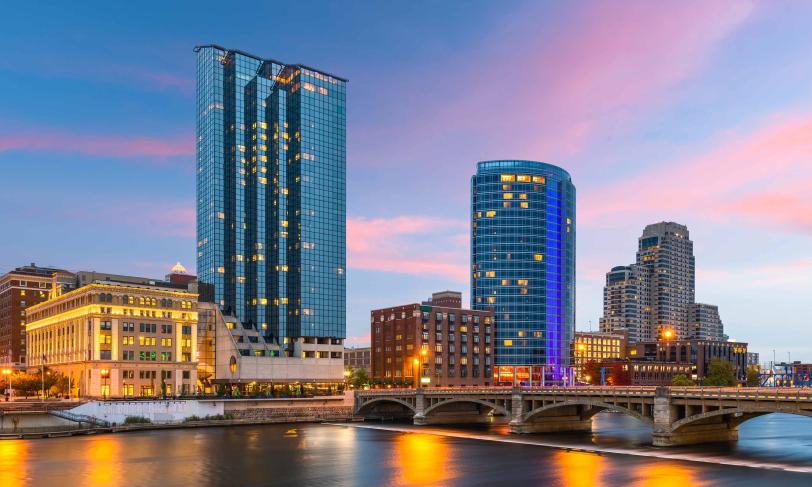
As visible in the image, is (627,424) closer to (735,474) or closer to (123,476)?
(735,474)

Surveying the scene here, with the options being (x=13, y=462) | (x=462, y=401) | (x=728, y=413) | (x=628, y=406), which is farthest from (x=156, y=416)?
(x=728, y=413)

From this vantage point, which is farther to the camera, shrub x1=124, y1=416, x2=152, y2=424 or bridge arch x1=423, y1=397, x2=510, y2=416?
shrub x1=124, y1=416, x2=152, y2=424

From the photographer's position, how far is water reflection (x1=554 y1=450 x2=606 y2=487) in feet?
252

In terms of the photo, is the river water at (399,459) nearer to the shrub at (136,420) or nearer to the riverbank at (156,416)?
the riverbank at (156,416)

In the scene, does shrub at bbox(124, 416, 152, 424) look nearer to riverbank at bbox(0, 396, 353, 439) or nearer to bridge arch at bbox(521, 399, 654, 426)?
riverbank at bbox(0, 396, 353, 439)

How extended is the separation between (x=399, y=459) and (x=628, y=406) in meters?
37.3

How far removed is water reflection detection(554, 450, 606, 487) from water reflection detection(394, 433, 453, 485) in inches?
495

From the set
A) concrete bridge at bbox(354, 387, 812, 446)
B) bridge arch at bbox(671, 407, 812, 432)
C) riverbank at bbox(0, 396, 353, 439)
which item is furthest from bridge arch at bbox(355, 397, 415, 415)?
bridge arch at bbox(671, 407, 812, 432)

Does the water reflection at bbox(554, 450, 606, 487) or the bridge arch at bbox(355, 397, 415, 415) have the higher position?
the water reflection at bbox(554, 450, 606, 487)

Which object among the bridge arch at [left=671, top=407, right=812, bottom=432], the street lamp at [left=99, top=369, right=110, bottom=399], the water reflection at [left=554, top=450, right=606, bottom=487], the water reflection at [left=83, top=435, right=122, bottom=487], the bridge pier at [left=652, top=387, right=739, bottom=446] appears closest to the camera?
the water reflection at [left=554, top=450, right=606, bottom=487]

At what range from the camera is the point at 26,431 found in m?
135

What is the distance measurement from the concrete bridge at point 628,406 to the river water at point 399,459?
371cm

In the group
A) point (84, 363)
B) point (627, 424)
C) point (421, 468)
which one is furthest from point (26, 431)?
point (627, 424)

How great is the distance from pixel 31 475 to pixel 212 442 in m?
37.3
